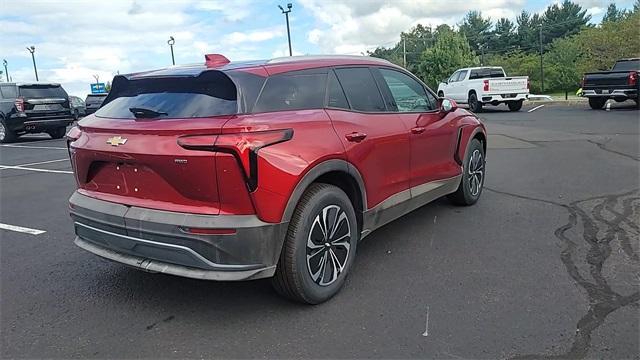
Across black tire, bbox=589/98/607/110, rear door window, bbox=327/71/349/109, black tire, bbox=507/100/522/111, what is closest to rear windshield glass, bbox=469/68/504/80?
black tire, bbox=507/100/522/111

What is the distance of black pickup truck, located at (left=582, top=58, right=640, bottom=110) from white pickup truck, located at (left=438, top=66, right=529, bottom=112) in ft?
7.67

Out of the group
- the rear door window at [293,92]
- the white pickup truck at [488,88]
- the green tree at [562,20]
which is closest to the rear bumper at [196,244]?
the rear door window at [293,92]

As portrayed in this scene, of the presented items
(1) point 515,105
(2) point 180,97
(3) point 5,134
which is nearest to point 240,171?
(2) point 180,97

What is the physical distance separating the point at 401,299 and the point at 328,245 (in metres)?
0.62

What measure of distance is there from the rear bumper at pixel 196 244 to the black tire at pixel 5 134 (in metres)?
15.3

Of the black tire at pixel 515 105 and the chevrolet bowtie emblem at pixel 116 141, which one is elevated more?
the chevrolet bowtie emblem at pixel 116 141

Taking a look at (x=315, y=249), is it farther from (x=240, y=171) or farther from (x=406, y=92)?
(x=406, y=92)

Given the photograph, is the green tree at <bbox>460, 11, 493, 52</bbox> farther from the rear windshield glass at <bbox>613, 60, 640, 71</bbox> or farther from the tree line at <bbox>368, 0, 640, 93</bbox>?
the rear windshield glass at <bbox>613, 60, 640, 71</bbox>

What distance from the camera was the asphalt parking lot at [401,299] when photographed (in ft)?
9.70

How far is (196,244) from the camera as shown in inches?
118

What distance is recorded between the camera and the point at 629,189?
6.37 meters

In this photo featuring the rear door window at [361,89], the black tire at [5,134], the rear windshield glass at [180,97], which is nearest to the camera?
the rear windshield glass at [180,97]

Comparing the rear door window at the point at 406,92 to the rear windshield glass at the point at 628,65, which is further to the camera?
the rear windshield glass at the point at 628,65

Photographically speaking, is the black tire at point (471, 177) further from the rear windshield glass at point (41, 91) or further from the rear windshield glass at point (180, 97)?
the rear windshield glass at point (41, 91)
